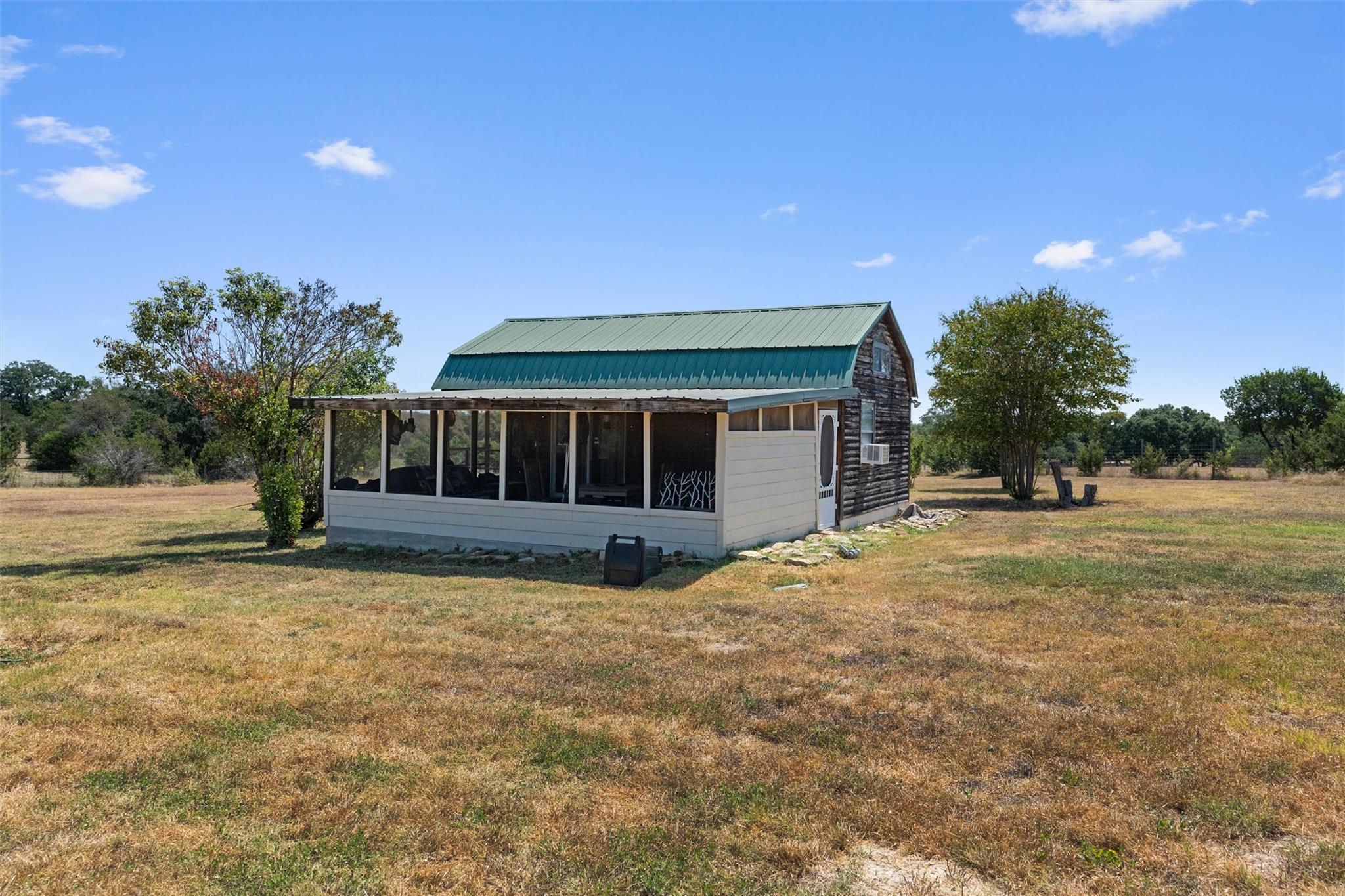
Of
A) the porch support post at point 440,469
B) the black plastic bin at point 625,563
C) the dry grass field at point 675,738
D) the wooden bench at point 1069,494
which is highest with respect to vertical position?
the porch support post at point 440,469

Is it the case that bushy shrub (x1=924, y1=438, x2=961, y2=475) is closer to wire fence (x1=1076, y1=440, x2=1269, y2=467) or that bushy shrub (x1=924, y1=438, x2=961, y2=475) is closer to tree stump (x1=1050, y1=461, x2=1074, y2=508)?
wire fence (x1=1076, y1=440, x2=1269, y2=467)

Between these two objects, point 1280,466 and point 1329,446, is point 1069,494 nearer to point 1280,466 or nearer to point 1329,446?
point 1280,466

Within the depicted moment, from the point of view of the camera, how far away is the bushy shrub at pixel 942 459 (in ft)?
139

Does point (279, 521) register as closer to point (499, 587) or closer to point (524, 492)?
point (524, 492)

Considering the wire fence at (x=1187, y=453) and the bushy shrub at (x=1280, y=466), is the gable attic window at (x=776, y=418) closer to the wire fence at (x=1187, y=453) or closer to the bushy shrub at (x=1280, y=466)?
the bushy shrub at (x=1280, y=466)

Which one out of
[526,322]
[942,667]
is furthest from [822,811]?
[526,322]

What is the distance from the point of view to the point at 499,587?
10.6m

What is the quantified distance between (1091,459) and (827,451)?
24841 millimetres

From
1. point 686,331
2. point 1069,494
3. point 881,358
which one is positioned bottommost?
point 1069,494

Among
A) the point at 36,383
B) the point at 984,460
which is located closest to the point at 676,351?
the point at 984,460

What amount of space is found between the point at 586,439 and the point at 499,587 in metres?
6.67

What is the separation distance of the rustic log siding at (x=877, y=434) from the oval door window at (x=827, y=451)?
1.03 ft

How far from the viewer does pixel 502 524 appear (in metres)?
13.7

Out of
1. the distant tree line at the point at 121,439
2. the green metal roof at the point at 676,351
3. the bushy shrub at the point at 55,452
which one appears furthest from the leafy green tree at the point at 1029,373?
the bushy shrub at the point at 55,452
